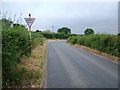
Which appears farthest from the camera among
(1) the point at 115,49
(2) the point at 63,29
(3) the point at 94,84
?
(2) the point at 63,29

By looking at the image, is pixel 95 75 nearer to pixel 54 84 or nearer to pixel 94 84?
pixel 94 84

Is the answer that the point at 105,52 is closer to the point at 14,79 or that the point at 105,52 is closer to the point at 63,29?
the point at 14,79

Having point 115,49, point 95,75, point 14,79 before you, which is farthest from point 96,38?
point 14,79

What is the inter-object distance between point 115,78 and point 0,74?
4428mm

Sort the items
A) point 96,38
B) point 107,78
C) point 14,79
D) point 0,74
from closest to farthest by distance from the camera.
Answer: point 0,74, point 14,79, point 107,78, point 96,38

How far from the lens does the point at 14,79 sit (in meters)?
4.65

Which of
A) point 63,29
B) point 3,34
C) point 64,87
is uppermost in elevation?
point 63,29

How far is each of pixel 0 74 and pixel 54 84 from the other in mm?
2023

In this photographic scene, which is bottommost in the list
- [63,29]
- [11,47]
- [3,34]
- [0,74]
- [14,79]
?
[14,79]

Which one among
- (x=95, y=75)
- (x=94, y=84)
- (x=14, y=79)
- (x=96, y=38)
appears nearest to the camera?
(x=14, y=79)

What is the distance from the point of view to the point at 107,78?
5887 millimetres

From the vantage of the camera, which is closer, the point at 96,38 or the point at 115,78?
the point at 115,78

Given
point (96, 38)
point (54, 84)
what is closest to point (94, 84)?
point (54, 84)

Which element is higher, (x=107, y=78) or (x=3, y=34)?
(x=3, y=34)
